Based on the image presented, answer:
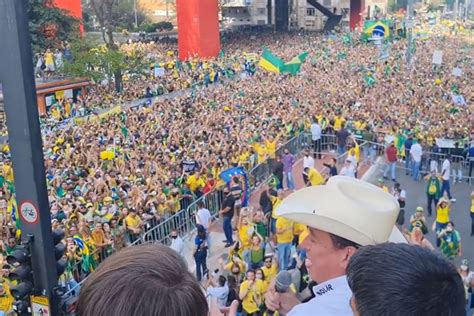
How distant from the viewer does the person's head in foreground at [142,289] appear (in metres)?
1.55

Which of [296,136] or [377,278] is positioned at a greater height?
[377,278]

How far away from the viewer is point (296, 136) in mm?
18875

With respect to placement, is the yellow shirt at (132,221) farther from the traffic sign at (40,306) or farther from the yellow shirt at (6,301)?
the traffic sign at (40,306)

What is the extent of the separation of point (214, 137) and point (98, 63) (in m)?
14.4

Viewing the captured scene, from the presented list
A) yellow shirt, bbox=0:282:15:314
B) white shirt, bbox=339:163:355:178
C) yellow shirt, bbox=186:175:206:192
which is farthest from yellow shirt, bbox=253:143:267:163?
yellow shirt, bbox=0:282:15:314

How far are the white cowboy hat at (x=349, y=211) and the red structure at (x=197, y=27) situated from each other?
3921 centimetres

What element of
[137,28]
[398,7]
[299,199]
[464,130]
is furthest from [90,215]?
[398,7]

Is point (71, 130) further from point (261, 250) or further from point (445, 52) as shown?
point (445, 52)

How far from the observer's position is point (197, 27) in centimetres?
4106

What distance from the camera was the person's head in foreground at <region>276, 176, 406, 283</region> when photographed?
2.72m

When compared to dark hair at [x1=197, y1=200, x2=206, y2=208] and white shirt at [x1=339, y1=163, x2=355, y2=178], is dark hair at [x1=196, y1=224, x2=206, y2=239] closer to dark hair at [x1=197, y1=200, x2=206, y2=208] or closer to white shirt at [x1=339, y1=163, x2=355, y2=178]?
dark hair at [x1=197, y1=200, x2=206, y2=208]

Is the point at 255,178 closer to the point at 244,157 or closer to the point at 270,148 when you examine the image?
the point at 244,157

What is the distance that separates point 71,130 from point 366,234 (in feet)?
55.3

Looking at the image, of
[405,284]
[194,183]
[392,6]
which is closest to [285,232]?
[194,183]
